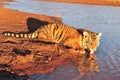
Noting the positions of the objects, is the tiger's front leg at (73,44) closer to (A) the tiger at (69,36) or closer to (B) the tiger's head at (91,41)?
(A) the tiger at (69,36)

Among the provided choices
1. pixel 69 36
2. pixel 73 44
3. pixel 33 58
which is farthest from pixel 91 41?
pixel 33 58

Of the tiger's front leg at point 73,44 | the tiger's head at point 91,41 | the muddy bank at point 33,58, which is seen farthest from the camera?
the tiger's front leg at point 73,44

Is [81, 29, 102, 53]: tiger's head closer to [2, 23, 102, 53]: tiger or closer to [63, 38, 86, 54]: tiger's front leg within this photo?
[2, 23, 102, 53]: tiger

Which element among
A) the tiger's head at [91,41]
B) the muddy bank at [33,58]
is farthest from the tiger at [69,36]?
the muddy bank at [33,58]

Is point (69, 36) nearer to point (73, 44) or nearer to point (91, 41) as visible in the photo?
point (73, 44)

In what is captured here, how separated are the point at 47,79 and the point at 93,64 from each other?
2.18 meters

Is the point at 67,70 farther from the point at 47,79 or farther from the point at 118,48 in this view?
the point at 118,48

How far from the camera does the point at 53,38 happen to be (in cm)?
1168

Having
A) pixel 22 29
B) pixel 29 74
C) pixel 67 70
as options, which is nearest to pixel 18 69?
pixel 29 74

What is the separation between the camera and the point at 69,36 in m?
11.3

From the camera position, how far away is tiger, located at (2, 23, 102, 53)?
1072 cm

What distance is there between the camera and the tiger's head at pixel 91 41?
10656 mm

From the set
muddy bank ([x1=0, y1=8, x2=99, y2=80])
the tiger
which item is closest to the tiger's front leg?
the tiger

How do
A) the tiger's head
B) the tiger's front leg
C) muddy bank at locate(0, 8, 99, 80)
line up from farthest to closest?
the tiger's front leg → the tiger's head → muddy bank at locate(0, 8, 99, 80)
